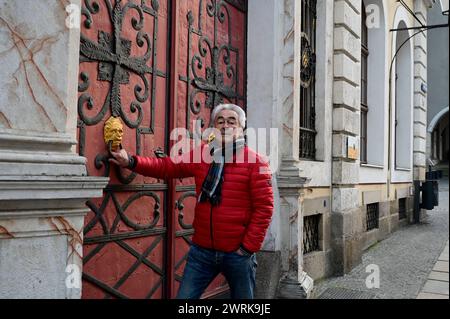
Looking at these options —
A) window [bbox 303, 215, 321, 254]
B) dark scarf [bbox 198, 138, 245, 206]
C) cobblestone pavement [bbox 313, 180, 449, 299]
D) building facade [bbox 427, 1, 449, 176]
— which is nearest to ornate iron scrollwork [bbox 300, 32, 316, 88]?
window [bbox 303, 215, 321, 254]

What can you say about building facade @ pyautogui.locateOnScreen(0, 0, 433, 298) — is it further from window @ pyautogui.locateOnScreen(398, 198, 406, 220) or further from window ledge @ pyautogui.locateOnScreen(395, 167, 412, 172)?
window @ pyautogui.locateOnScreen(398, 198, 406, 220)

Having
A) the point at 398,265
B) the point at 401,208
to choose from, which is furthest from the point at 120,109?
the point at 401,208

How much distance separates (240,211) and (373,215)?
271 inches

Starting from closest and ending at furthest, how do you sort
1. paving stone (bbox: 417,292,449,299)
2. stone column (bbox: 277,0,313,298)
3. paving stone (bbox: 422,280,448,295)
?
1. stone column (bbox: 277,0,313,298)
2. paving stone (bbox: 417,292,449,299)
3. paving stone (bbox: 422,280,448,295)

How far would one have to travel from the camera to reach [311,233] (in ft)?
20.0

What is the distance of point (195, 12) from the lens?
4.21 metres

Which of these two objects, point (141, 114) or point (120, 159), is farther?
point (141, 114)

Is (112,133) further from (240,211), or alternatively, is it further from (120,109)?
(240,211)

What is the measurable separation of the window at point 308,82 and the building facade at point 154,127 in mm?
28

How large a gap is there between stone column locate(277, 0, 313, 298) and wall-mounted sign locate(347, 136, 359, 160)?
1680mm

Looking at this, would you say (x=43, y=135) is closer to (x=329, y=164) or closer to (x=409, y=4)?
(x=329, y=164)

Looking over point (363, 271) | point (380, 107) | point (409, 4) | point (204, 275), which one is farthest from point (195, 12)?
point (409, 4)

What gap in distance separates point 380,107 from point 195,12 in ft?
20.3

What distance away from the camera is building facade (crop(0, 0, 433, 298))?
231cm
